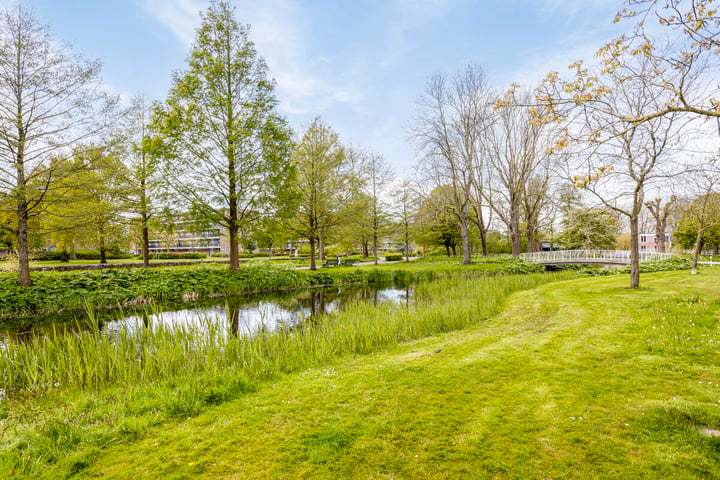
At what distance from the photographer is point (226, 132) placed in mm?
16781

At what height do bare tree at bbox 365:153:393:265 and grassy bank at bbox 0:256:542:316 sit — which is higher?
bare tree at bbox 365:153:393:265

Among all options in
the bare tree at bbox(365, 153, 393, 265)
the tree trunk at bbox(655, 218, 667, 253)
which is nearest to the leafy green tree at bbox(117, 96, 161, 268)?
the bare tree at bbox(365, 153, 393, 265)

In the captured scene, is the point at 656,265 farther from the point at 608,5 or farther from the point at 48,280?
the point at 48,280

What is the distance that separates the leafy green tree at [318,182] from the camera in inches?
851

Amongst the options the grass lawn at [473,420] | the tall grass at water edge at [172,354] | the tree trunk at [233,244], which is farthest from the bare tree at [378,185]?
the grass lawn at [473,420]

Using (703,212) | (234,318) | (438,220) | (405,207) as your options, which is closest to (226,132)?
(234,318)

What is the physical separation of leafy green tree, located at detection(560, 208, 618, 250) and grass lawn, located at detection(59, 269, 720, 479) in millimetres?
28509

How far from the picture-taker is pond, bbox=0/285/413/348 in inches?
333

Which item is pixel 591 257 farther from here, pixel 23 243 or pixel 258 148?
pixel 23 243

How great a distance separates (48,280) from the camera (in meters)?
11.9

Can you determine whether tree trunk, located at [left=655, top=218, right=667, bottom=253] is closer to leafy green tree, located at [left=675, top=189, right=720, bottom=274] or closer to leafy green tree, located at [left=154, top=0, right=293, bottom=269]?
leafy green tree, located at [left=675, top=189, right=720, bottom=274]

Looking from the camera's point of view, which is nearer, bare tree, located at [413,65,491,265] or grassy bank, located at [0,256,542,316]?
grassy bank, located at [0,256,542,316]

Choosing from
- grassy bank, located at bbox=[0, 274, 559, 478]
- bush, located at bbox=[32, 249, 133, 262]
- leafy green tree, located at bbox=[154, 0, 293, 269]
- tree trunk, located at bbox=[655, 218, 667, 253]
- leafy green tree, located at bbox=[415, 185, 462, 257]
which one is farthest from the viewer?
bush, located at bbox=[32, 249, 133, 262]

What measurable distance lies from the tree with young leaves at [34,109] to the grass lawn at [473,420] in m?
11.7
